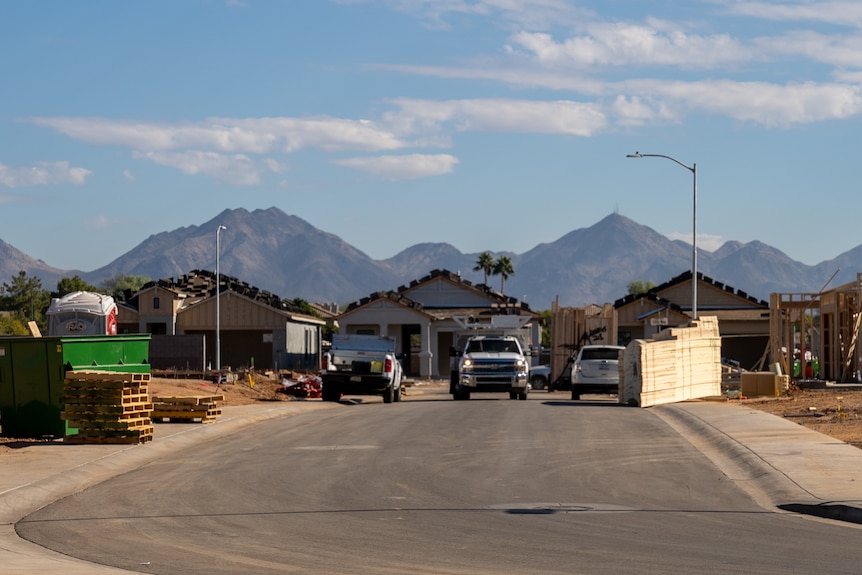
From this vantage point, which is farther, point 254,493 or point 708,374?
point 708,374

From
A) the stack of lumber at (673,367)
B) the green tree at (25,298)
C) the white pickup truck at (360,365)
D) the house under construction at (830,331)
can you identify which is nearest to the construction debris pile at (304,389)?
the white pickup truck at (360,365)

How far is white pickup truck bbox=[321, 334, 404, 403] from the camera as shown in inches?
1396

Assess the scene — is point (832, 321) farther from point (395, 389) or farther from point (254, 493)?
point (254, 493)

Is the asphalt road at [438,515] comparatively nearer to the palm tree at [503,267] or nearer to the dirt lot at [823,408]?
the dirt lot at [823,408]

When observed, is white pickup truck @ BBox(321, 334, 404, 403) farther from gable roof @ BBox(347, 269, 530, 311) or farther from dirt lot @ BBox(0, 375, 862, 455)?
gable roof @ BBox(347, 269, 530, 311)

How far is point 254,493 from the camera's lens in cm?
1455

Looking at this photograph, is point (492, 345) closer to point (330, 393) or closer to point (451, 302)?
point (330, 393)

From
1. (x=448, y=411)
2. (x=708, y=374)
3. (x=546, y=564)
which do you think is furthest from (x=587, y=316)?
(x=546, y=564)

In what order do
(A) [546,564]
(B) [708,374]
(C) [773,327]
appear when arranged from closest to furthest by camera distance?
(A) [546,564] < (B) [708,374] < (C) [773,327]

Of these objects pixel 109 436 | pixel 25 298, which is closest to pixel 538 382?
pixel 109 436

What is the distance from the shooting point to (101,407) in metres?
19.9

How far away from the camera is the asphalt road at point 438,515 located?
402 inches

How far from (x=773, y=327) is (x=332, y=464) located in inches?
1199

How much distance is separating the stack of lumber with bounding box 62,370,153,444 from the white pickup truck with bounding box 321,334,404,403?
15.6m
